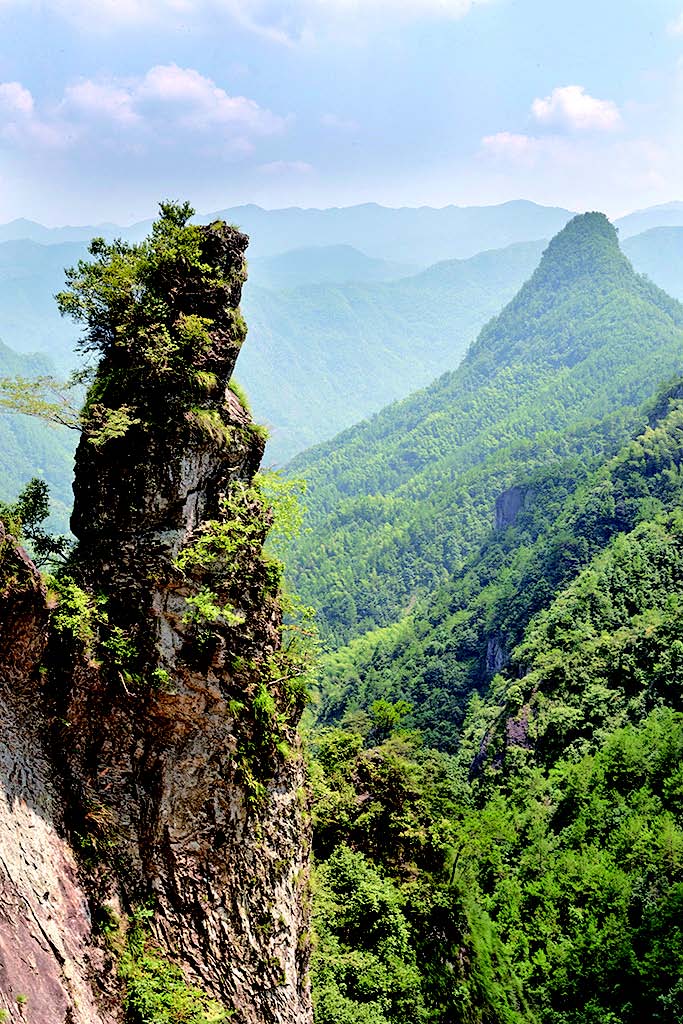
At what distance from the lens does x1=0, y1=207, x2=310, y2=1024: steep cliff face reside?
32.6ft

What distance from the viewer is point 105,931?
31.3 ft

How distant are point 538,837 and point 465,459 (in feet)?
452

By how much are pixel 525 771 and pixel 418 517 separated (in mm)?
101583

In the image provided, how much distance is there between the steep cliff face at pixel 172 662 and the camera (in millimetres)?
9945

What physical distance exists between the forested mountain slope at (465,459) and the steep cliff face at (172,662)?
107m

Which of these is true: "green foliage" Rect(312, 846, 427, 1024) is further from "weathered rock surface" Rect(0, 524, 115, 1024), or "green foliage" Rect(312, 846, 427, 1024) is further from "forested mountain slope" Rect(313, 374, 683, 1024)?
"weathered rock surface" Rect(0, 524, 115, 1024)

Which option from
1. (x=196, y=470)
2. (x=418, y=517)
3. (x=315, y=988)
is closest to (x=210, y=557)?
(x=196, y=470)

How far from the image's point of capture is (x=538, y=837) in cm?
3325

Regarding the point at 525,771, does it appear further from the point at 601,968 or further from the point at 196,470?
the point at 196,470

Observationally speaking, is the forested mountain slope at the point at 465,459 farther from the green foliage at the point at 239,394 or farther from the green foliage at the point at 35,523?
the green foliage at the point at 35,523

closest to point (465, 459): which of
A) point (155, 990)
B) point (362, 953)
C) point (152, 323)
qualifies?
point (362, 953)

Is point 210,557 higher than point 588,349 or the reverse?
the reverse

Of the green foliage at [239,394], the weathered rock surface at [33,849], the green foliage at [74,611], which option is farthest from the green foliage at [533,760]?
the green foliage at [239,394]

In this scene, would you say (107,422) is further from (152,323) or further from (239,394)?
(239,394)
